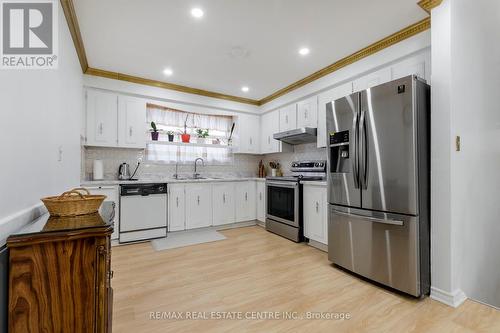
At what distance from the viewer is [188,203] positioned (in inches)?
155

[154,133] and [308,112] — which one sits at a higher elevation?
[308,112]

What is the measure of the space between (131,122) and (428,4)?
4019mm

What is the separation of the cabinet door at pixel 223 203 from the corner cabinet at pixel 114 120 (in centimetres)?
148

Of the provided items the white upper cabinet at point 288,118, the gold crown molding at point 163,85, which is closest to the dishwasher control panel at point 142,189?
the gold crown molding at point 163,85

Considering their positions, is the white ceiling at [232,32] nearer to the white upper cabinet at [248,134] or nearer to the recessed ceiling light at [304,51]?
the recessed ceiling light at [304,51]

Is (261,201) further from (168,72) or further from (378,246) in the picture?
(168,72)

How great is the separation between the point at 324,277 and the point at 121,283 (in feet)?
6.70

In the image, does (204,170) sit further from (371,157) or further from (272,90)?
(371,157)

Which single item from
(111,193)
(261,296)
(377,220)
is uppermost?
(111,193)

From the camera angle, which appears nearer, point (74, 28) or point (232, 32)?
point (74, 28)

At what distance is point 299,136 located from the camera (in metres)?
3.97

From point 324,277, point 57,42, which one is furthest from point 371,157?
point 57,42

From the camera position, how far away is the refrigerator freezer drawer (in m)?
1.98

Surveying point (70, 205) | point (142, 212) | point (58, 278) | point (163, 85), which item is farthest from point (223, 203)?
point (58, 278)
